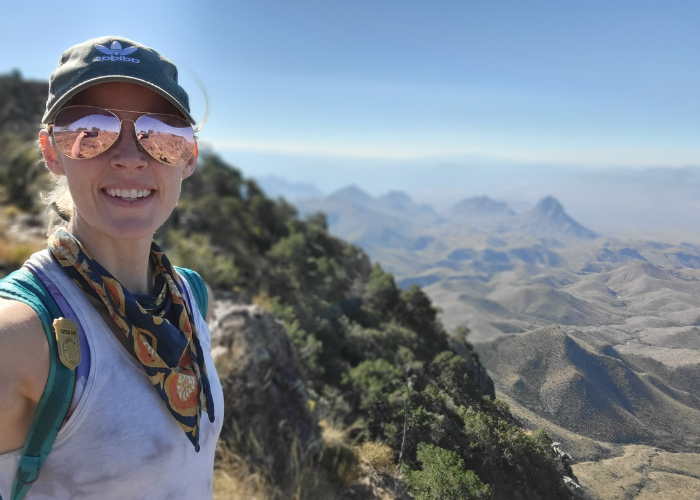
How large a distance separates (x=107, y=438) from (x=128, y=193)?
0.91m

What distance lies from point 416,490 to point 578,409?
865 mm

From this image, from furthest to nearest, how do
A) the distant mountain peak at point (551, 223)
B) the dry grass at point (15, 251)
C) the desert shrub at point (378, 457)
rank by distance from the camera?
the dry grass at point (15, 251)
the distant mountain peak at point (551, 223)
the desert shrub at point (378, 457)

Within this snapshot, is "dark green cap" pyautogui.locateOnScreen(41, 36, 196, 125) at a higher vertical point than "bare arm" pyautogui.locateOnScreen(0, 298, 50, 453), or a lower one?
higher

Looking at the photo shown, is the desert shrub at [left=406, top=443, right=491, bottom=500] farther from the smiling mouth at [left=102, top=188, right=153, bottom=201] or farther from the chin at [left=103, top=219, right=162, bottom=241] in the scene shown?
the smiling mouth at [left=102, top=188, right=153, bottom=201]

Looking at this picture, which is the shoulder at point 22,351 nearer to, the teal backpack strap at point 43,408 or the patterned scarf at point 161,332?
the teal backpack strap at point 43,408

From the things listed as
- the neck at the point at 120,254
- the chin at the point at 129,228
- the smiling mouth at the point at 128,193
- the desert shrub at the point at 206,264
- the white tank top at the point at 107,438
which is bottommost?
the desert shrub at the point at 206,264

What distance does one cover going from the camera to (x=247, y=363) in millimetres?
4727

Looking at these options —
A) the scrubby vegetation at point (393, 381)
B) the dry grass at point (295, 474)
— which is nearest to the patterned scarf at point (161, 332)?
the scrubby vegetation at point (393, 381)

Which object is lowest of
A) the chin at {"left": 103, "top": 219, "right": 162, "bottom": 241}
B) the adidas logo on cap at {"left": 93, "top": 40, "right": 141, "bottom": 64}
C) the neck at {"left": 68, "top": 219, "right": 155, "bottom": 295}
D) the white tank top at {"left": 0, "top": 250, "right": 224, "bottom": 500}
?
the white tank top at {"left": 0, "top": 250, "right": 224, "bottom": 500}

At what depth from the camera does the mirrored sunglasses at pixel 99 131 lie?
158cm

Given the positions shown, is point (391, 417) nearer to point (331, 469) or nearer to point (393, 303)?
point (331, 469)

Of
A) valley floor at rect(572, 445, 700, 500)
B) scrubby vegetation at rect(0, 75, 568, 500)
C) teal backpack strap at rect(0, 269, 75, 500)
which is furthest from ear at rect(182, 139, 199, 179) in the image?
valley floor at rect(572, 445, 700, 500)

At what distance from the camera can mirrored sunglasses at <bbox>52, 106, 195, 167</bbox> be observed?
1581 millimetres

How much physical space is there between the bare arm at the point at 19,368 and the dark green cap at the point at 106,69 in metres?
0.80
